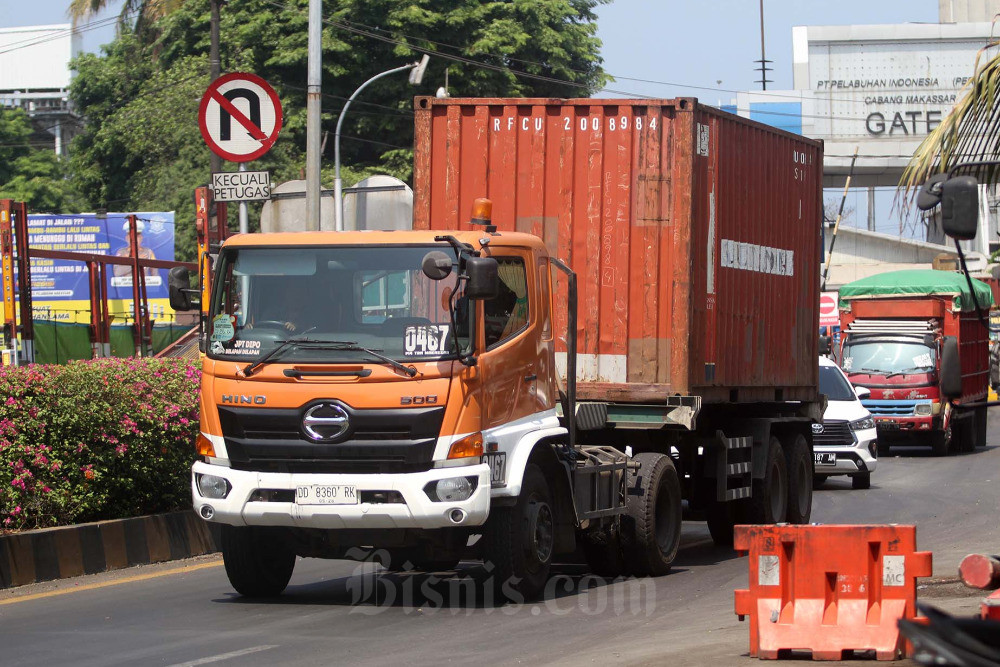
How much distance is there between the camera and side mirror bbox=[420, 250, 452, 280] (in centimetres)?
877

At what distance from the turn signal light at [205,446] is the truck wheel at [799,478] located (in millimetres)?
6764

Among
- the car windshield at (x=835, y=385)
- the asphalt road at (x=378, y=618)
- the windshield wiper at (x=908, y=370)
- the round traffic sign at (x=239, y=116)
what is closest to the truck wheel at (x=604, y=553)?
the asphalt road at (x=378, y=618)

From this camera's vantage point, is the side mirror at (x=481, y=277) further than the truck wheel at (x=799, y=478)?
No

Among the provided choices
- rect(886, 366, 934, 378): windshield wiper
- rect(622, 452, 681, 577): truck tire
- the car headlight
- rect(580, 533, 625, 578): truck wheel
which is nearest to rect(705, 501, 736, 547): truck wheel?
rect(622, 452, 681, 577): truck tire

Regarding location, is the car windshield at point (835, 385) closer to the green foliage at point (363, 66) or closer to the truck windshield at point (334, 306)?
the truck windshield at point (334, 306)

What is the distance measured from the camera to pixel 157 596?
32.3 ft

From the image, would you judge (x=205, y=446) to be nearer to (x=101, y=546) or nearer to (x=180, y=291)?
(x=180, y=291)

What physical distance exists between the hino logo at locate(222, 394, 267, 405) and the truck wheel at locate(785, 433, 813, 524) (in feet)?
22.2

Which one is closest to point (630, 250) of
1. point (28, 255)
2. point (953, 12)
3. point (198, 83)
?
point (28, 255)

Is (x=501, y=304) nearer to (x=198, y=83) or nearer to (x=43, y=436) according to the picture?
(x=43, y=436)

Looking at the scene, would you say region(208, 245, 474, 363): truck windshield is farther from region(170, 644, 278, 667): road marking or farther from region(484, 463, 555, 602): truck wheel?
region(170, 644, 278, 667): road marking

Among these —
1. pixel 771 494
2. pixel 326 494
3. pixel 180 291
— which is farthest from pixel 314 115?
Answer: pixel 326 494

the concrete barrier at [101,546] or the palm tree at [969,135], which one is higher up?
the palm tree at [969,135]

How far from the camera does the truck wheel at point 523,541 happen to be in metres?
9.20
